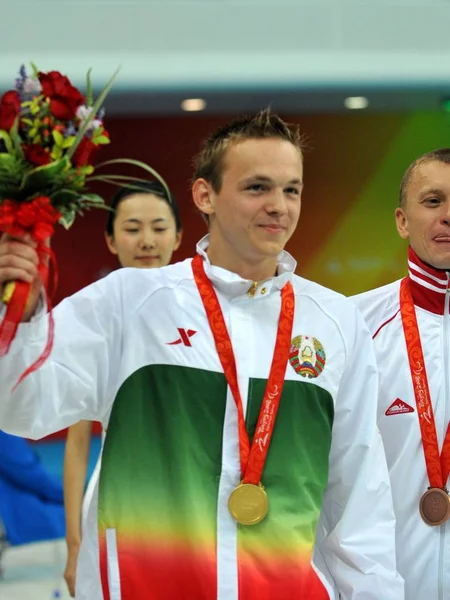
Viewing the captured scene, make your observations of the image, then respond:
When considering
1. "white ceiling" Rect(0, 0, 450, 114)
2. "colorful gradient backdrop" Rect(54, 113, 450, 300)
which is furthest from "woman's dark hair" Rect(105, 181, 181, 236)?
"colorful gradient backdrop" Rect(54, 113, 450, 300)

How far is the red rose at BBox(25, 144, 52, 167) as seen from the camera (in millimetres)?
2217

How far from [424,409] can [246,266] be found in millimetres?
740

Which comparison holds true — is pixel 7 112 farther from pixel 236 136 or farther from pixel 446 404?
pixel 446 404

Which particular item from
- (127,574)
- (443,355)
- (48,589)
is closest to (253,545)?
(127,574)

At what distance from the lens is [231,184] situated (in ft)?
8.87

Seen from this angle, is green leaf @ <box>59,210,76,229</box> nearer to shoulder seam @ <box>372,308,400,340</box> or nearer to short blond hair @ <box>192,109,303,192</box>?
short blond hair @ <box>192,109,303,192</box>

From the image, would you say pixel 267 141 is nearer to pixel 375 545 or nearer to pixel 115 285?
pixel 115 285

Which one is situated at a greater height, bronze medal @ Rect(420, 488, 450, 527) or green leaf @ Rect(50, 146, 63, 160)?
green leaf @ Rect(50, 146, 63, 160)

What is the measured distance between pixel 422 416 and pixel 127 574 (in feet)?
3.44

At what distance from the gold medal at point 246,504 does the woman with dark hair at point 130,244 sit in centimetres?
155

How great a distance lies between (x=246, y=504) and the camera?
2.45m

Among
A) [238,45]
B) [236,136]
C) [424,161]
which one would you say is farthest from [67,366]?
[238,45]

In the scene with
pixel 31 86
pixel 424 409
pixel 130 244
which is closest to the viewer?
pixel 31 86

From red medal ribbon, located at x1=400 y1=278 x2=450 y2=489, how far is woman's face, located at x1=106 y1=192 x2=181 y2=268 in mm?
1289
